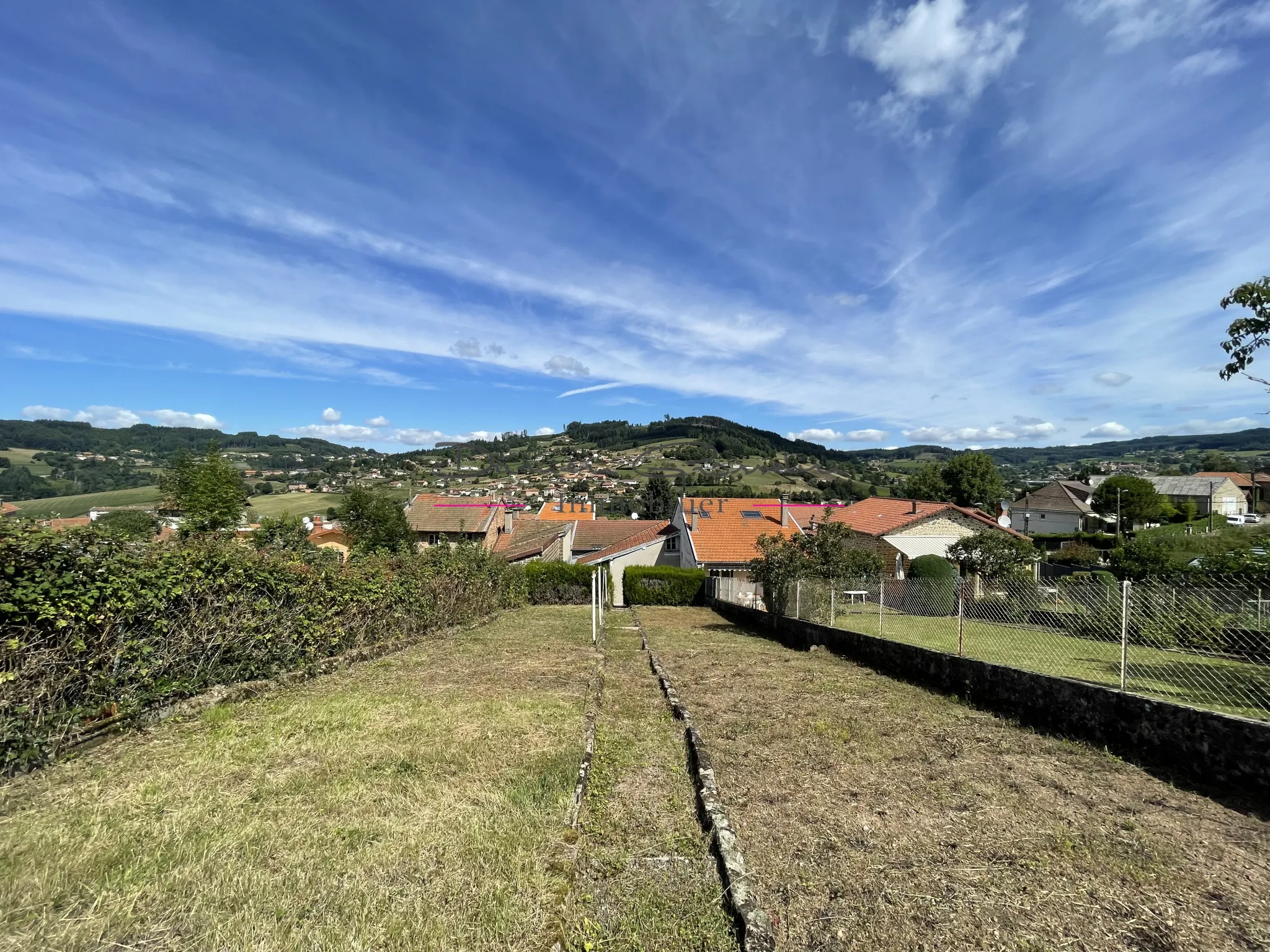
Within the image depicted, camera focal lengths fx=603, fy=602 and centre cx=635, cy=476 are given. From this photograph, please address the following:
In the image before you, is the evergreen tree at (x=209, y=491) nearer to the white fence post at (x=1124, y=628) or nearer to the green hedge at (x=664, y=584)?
the green hedge at (x=664, y=584)

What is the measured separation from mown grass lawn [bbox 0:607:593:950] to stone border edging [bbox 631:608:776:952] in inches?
38.4

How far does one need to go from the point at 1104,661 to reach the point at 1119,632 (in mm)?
1328

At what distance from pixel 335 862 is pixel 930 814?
4.08m

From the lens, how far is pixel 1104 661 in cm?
1154

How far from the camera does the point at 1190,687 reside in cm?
890

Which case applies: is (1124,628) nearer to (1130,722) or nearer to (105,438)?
(1130,722)

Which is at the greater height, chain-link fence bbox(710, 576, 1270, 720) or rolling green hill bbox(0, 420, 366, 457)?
rolling green hill bbox(0, 420, 366, 457)

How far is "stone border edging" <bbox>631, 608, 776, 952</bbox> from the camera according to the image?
3004 mm

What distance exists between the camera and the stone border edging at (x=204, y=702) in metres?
5.48

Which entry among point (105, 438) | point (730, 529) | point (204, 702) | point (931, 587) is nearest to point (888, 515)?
point (730, 529)

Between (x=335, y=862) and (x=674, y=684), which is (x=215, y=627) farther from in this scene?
(x=674, y=684)

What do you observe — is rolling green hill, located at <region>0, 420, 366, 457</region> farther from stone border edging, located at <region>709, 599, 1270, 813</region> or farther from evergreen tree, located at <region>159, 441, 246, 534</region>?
stone border edging, located at <region>709, 599, 1270, 813</region>

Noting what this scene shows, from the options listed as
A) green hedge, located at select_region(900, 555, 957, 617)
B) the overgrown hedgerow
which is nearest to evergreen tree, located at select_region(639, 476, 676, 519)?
green hedge, located at select_region(900, 555, 957, 617)


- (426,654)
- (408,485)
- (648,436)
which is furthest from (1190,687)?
(648,436)
